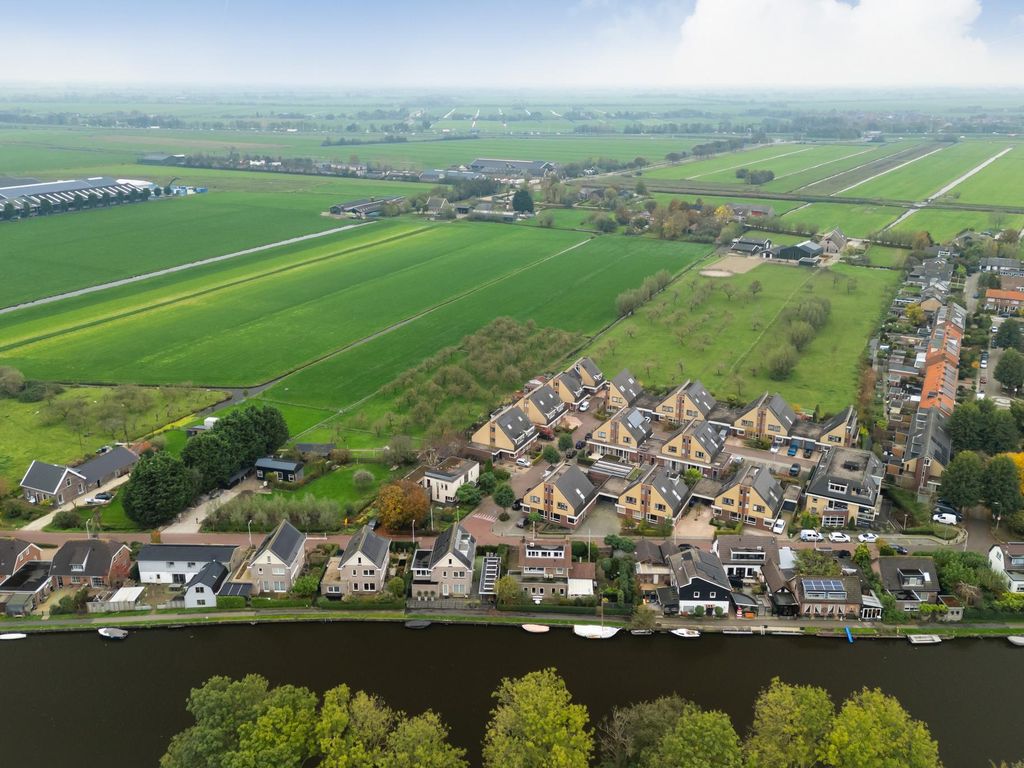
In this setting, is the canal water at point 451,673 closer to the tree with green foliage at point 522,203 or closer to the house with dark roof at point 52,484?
the house with dark roof at point 52,484

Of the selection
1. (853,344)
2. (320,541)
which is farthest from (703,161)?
(320,541)

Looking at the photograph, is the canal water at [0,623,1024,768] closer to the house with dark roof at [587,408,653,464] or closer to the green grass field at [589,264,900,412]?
the house with dark roof at [587,408,653,464]

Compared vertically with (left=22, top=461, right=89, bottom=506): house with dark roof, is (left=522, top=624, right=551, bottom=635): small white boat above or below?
below

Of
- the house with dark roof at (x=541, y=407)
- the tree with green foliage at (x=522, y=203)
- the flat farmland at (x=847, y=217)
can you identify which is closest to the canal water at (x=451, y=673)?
the house with dark roof at (x=541, y=407)

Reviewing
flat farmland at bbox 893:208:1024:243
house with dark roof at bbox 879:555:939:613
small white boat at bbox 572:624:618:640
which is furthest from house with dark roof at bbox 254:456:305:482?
flat farmland at bbox 893:208:1024:243

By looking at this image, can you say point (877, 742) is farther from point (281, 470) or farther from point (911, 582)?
point (281, 470)

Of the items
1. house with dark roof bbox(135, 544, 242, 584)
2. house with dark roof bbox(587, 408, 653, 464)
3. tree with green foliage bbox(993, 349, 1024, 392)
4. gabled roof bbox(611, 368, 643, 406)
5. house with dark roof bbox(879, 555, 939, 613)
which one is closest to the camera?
house with dark roof bbox(879, 555, 939, 613)
